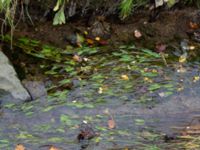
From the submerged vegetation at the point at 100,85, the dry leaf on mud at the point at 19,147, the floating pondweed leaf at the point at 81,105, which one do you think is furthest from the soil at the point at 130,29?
the dry leaf on mud at the point at 19,147

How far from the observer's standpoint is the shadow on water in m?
5.07

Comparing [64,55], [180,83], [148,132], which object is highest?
[64,55]

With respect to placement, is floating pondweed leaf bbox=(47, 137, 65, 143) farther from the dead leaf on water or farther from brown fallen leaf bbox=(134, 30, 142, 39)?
brown fallen leaf bbox=(134, 30, 142, 39)

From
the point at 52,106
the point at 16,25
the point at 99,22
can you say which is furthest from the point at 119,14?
the point at 52,106

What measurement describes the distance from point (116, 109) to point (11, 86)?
1257 mm

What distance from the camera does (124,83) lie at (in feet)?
19.7

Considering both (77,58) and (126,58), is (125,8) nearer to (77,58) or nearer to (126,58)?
(126,58)

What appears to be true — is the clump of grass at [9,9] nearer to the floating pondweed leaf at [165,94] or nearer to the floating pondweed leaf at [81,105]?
the floating pondweed leaf at [81,105]

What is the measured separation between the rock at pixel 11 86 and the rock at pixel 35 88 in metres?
0.10

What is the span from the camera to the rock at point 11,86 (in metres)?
5.62

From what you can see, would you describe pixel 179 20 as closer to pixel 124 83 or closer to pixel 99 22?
pixel 99 22

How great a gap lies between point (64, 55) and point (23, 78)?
728 mm

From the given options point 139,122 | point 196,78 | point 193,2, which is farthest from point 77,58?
point 193,2

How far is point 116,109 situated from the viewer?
5625 mm
